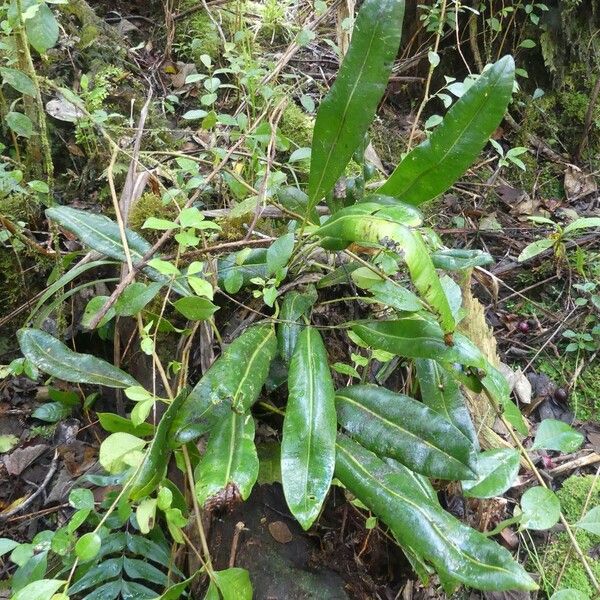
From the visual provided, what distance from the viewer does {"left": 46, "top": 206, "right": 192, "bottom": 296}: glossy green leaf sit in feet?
4.04

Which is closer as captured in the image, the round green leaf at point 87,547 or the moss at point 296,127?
the round green leaf at point 87,547

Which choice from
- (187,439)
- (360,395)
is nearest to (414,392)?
(360,395)

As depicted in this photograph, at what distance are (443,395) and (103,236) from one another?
0.81 metres

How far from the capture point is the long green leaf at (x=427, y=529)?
0.85 m

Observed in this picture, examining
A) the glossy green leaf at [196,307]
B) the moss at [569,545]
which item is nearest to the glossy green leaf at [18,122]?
the glossy green leaf at [196,307]

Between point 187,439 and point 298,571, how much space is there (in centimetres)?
38

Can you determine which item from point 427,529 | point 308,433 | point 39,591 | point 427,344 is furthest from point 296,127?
point 39,591

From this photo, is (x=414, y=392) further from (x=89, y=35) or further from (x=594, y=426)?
(x=89, y=35)

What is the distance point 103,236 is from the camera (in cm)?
126

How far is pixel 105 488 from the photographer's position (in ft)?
4.44

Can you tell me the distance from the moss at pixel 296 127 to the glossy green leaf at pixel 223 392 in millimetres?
1194

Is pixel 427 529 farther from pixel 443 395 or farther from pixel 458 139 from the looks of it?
pixel 458 139

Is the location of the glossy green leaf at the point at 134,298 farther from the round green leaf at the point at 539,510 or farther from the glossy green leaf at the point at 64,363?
the round green leaf at the point at 539,510

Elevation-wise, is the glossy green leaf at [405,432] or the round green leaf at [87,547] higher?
the glossy green leaf at [405,432]
